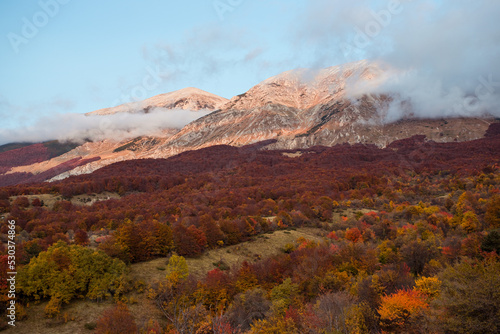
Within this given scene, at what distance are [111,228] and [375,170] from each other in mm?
127097

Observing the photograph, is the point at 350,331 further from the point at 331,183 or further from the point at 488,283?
the point at 331,183

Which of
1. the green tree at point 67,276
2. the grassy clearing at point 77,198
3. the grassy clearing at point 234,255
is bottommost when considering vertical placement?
the grassy clearing at point 234,255

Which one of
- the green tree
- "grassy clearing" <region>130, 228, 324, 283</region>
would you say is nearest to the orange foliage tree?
"grassy clearing" <region>130, 228, 324, 283</region>

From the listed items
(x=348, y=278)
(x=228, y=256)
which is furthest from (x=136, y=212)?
(x=348, y=278)

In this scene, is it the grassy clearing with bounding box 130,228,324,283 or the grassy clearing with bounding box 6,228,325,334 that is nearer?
the grassy clearing with bounding box 6,228,325,334

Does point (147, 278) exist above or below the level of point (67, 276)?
below

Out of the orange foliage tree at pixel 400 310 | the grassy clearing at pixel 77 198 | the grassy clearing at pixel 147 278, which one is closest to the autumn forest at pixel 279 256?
the orange foliage tree at pixel 400 310

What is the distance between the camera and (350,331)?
21281 mm

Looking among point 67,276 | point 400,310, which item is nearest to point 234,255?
point 67,276

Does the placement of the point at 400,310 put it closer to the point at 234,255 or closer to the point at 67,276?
the point at 67,276

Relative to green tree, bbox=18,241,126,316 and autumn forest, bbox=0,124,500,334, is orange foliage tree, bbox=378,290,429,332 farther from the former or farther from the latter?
green tree, bbox=18,241,126,316

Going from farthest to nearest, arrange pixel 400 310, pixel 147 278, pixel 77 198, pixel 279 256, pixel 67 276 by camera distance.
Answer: pixel 77 198
pixel 279 256
pixel 147 278
pixel 67 276
pixel 400 310

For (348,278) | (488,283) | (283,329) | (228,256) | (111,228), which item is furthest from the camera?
(111,228)

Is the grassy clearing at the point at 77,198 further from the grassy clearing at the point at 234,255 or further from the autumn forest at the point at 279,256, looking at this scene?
the grassy clearing at the point at 234,255
